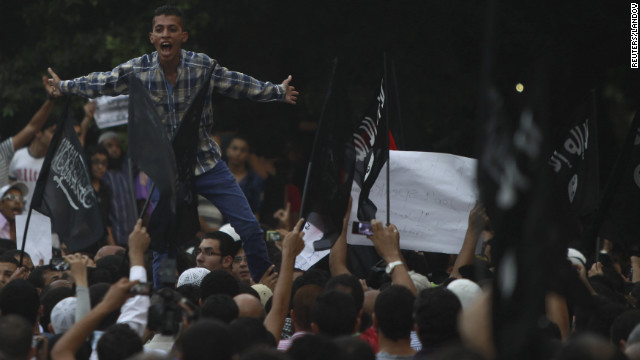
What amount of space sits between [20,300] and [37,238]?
352cm

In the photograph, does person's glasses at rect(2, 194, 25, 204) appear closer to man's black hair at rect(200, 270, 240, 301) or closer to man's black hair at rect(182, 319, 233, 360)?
man's black hair at rect(200, 270, 240, 301)

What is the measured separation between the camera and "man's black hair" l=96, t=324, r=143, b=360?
4562 mm

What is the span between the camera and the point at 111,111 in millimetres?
12844

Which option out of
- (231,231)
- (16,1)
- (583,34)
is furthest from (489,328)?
(16,1)

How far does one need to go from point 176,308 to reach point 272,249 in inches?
185

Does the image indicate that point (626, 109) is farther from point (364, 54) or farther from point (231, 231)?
point (231, 231)


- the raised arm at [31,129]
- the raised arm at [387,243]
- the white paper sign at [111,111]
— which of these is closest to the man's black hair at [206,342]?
the raised arm at [387,243]

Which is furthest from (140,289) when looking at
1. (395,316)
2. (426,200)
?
(426,200)

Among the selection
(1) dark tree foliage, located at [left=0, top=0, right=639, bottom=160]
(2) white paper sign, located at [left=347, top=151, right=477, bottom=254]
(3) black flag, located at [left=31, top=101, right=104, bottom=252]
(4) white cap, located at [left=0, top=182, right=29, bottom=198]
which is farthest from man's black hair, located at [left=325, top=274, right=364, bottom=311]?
(1) dark tree foliage, located at [left=0, top=0, right=639, bottom=160]

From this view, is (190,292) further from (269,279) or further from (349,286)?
(269,279)

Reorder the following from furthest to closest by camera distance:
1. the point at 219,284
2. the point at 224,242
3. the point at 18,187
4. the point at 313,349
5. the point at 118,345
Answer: the point at 18,187 → the point at 224,242 → the point at 219,284 → the point at 118,345 → the point at 313,349

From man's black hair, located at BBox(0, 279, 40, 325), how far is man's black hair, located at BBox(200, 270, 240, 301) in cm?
91

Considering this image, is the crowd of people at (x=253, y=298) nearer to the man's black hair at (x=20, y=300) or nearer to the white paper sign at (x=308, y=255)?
the man's black hair at (x=20, y=300)

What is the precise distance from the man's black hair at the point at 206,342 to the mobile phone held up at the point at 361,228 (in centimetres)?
310
